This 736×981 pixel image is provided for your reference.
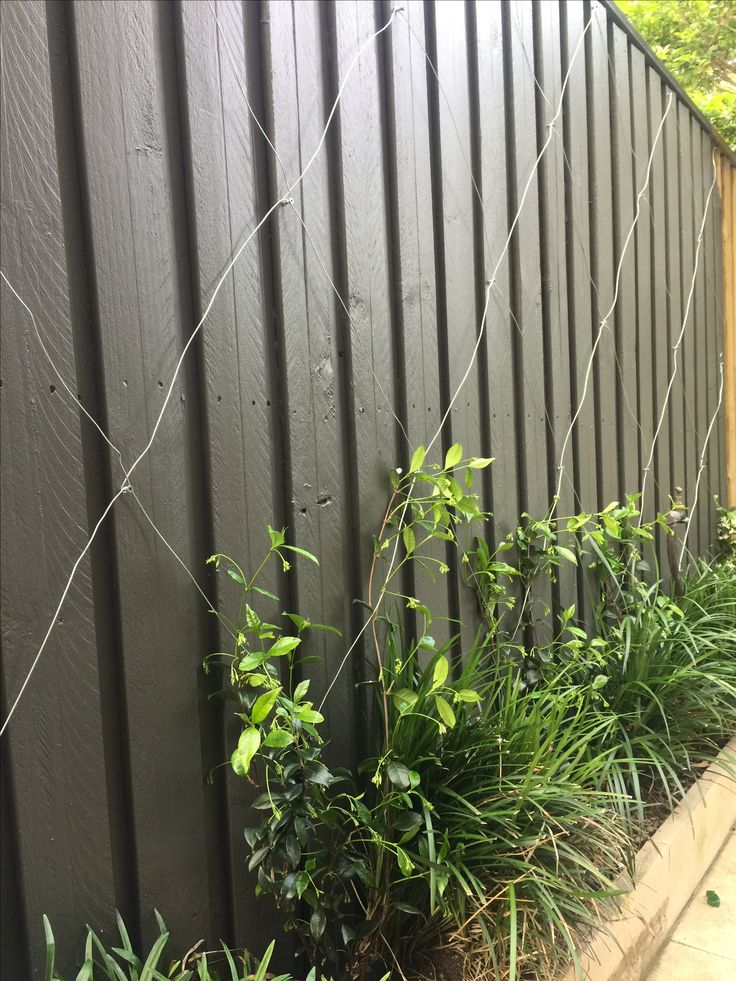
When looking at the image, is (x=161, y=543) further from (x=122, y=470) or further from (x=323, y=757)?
(x=323, y=757)

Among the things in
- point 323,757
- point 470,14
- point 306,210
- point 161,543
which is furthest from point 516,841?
point 470,14

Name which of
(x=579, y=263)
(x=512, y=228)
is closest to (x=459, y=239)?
(x=512, y=228)

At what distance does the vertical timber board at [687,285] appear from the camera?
13.9ft

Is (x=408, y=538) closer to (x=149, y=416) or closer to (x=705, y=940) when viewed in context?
(x=149, y=416)

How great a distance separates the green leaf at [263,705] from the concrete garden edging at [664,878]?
0.92 metres

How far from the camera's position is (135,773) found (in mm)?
1404

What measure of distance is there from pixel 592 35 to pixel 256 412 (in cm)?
261

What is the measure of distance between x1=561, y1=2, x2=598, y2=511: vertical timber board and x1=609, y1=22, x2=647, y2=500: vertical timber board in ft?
1.04

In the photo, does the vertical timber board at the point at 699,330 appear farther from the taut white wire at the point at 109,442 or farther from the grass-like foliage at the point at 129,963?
the grass-like foliage at the point at 129,963

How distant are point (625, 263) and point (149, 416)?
2744 mm

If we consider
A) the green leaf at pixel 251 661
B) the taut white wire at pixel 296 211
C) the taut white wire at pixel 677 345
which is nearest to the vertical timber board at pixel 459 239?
the taut white wire at pixel 296 211

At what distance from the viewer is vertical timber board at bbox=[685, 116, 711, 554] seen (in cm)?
438

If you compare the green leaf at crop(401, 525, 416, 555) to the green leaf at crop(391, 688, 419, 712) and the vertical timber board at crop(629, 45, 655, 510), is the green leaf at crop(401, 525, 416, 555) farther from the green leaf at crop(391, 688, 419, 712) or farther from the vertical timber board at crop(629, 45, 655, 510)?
the vertical timber board at crop(629, 45, 655, 510)

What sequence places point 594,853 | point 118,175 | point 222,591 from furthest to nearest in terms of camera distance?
point 594,853 < point 222,591 < point 118,175
